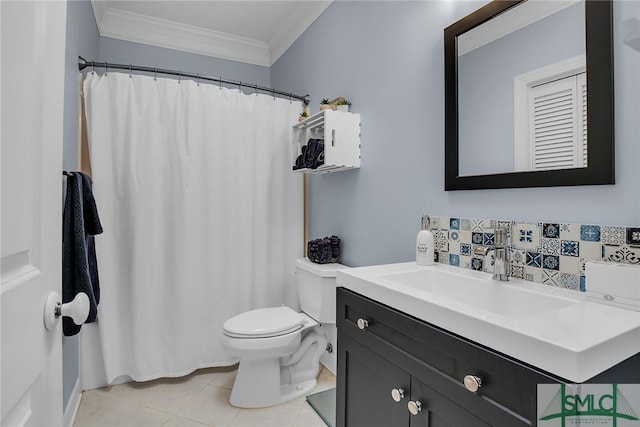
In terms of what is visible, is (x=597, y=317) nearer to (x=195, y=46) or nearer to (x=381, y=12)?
(x=381, y=12)

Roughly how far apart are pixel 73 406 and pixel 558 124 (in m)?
2.53

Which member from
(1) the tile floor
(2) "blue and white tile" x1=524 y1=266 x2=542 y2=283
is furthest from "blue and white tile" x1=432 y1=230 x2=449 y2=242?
(1) the tile floor

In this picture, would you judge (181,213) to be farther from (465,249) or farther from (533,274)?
(533,274)

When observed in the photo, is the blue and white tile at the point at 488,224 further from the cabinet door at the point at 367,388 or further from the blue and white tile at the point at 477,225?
the cabinet door at the point at 367,388

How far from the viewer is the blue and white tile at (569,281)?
104 cm

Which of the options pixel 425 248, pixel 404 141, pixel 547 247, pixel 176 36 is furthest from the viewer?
pixel 176 36

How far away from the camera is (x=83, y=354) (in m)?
2.13

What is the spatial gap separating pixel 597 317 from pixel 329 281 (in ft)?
4.47

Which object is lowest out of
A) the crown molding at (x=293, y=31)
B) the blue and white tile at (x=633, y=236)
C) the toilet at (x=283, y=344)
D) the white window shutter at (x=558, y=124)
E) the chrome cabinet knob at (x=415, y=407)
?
the toilet at (x=283, y=344)

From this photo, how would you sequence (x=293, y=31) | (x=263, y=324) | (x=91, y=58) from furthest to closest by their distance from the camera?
(x=293, y=31), (x=91, y=58), (x=263, y=324)

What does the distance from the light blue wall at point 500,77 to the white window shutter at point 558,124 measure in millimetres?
76

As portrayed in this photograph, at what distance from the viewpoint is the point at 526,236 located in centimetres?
118

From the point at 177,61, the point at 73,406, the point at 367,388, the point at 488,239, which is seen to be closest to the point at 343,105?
the point at 488,239

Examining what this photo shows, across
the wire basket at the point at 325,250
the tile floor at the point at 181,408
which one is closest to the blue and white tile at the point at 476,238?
the wire basket at the point at 325,250
